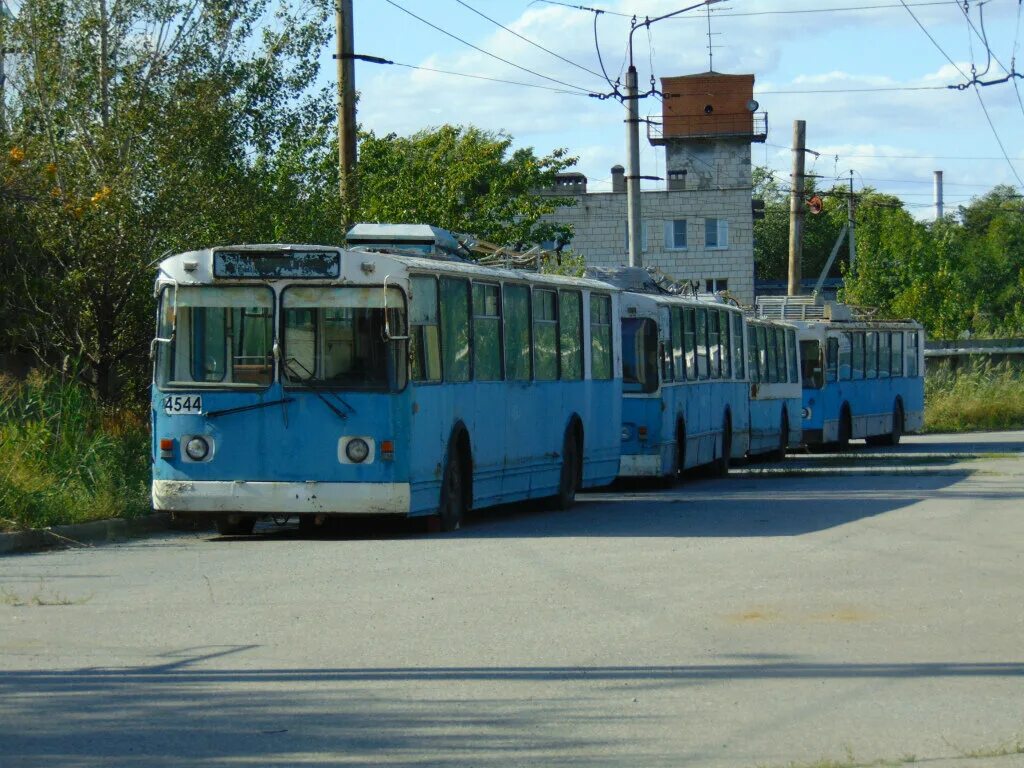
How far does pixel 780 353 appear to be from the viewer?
3488 cm

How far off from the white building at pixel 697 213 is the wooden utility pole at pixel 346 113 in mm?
53216

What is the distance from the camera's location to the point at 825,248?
114250 millimetres

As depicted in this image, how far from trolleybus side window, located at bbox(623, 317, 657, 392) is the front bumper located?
9385 millimetres

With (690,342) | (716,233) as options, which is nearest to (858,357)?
(690,342)

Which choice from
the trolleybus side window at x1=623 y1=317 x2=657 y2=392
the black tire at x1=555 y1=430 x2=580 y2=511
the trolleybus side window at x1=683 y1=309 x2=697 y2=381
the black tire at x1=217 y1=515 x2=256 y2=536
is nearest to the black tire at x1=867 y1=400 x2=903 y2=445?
the trolleybus side window at x1=683 y1=309 x2=697 y2=381

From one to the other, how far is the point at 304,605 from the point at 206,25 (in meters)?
11.5

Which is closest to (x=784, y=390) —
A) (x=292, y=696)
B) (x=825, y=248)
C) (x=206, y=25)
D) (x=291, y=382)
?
(x=206, y=25)

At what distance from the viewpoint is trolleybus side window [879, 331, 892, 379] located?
136 ft

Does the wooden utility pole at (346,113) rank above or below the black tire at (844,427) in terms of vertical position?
above

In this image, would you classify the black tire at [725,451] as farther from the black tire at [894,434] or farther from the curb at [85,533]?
the curb at [85,533]

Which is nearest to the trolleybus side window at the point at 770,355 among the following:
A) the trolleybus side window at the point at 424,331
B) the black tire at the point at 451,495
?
the black tire at the point at 451,495

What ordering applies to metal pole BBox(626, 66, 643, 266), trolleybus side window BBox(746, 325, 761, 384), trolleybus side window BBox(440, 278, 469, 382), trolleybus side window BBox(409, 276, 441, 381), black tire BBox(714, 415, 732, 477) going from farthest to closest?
trolleybus side window BBox(746, 325, 761, 384) < metal pole BBox(626, 66, 643, 266) < black tire BBox(714, 415, 732, 477) < trolleybus side window BBox(440, 278, 469, 382) < trolleybus side window BBox(409, 276, 441, 381)

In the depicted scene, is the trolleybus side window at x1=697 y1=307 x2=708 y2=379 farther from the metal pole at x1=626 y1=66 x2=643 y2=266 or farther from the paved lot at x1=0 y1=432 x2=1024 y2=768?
the paved lot at x1=0 y1=432 x2=1024 y2=768

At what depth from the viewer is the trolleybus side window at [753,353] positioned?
32.2 meters
